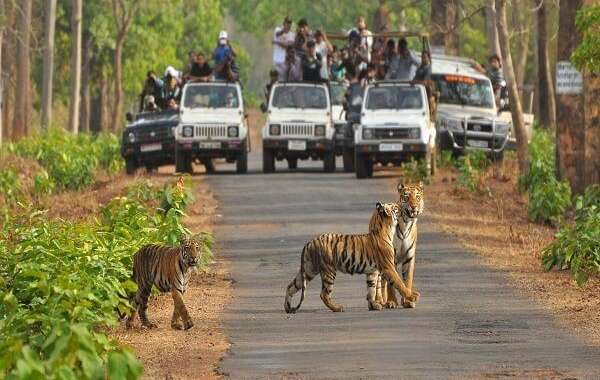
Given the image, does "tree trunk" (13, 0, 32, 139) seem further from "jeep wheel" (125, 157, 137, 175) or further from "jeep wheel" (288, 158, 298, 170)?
"jeep wheel" (125, 157, 137, 175)

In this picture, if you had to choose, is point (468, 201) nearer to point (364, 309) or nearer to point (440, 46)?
point (364, 309)

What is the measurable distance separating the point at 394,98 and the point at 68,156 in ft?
25.8

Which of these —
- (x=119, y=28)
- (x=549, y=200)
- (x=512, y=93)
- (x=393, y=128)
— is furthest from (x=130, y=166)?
(x=119, y=28)

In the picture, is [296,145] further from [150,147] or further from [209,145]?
[150,147]

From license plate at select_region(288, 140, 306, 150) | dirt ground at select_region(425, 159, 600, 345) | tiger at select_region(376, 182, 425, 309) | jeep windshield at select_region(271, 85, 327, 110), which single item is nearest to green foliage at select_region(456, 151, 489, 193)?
dirt ground at select_region(425, 159, 600, 345)

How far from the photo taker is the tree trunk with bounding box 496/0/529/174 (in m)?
36.4

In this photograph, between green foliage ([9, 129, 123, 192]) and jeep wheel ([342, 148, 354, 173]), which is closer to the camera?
green foliage ([9, 129, 123, 192])

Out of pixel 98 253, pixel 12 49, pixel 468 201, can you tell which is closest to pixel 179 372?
pixel 98 253

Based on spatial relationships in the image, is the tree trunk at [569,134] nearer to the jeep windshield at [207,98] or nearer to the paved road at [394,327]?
the paved road at [394,327]

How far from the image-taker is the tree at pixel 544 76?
52.4 meters

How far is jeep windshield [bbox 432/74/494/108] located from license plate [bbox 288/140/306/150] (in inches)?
155

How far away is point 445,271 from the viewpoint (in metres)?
22.2

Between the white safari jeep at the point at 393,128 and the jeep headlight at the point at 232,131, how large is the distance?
2.84 meters

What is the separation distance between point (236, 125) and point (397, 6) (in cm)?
5060
